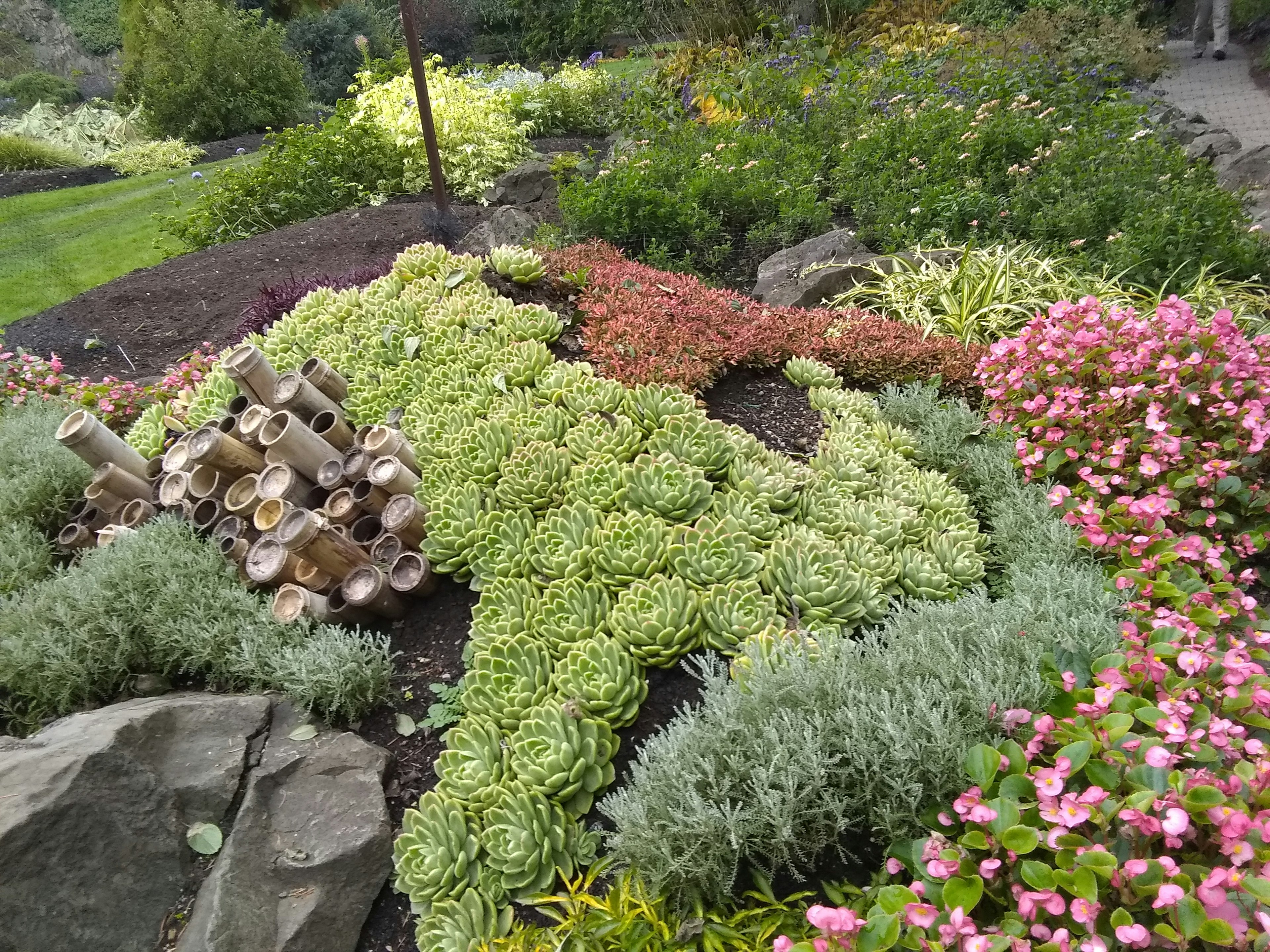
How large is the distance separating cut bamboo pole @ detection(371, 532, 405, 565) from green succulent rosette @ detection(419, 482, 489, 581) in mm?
102

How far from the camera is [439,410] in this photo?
3.55 meters

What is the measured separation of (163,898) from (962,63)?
32.3 feet

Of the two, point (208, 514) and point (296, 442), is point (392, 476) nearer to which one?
point (296, 442)

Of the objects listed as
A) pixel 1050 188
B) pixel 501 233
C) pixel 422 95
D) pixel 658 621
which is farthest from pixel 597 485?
pixel 1050 188

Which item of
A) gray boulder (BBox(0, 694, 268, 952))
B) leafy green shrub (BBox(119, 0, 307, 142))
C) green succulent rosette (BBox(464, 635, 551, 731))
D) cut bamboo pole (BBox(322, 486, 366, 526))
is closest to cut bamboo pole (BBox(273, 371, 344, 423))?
cut bamboo pole (BBox(322, 486, 366, 526))

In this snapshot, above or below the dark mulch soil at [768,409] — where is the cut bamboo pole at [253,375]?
above

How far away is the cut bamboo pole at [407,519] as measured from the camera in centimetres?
299

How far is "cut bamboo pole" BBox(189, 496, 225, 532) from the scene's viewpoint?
313cm

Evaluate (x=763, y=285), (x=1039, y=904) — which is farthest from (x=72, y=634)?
(x=763, y=285)

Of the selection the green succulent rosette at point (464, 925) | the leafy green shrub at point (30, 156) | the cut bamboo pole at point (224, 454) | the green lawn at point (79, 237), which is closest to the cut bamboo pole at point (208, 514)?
the cut bamboo pole at point (224, 454)

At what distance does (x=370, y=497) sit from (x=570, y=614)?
1166 millimetres

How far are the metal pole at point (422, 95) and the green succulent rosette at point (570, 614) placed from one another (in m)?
4.08

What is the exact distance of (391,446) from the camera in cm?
324

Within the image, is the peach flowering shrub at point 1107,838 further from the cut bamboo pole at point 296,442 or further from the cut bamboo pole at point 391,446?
the cut bamboo pole at point 296,442
